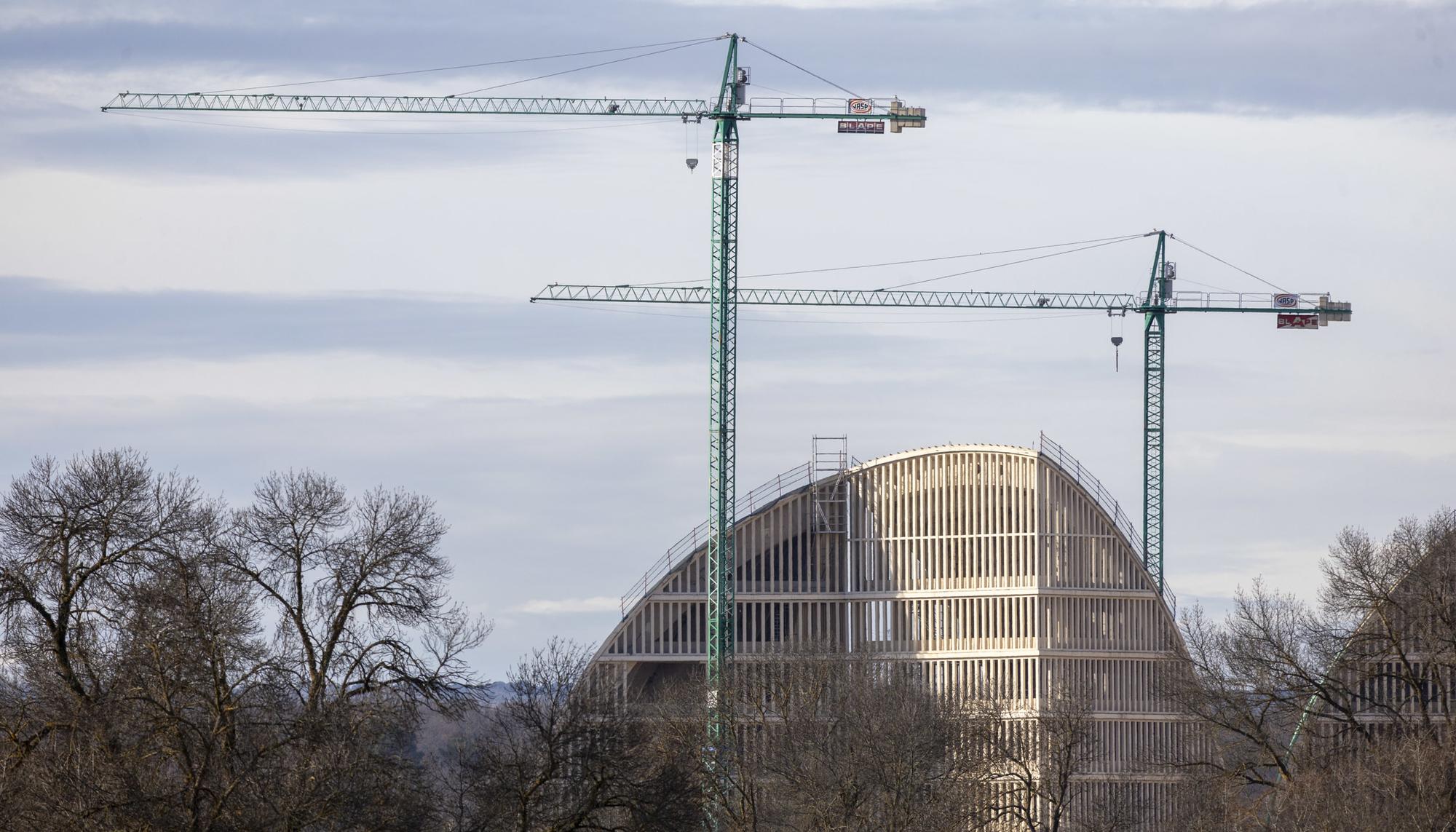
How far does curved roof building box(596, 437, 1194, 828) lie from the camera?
4424 inches

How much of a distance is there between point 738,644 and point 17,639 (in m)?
51.3

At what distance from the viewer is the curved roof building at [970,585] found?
112375 millimetres

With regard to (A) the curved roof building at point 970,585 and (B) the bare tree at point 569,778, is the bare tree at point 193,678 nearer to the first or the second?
(B) the bare tree at point 569,778

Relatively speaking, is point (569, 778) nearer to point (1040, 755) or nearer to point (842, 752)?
point (842, 752)

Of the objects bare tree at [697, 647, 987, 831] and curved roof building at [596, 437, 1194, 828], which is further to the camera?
curved roof building at [596, 437, 1194, 828]

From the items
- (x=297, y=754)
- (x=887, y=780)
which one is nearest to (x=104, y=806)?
(x=297, y=754)

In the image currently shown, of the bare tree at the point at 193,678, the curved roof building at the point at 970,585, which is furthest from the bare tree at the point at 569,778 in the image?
the curved roof building at the point at 970,585

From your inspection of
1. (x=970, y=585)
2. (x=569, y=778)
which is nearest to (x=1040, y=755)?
(x=970, y=585)

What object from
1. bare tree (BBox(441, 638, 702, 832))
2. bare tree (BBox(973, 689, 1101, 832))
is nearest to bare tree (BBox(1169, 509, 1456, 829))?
bare tree (BBox(973, 689, 1101, 832))

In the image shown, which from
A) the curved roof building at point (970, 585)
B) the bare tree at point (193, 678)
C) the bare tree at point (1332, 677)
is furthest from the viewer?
the curved roof building at point (970, 585)

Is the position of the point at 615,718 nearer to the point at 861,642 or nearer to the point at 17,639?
the point at 17,639

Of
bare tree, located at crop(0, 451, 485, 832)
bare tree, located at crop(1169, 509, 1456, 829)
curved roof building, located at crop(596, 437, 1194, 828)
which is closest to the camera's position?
bare tree, located at crop(0, 451, 485, 832)

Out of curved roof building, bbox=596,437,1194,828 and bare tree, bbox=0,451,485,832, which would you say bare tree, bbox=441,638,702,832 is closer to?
bare tree, bbox=0,451,485,832

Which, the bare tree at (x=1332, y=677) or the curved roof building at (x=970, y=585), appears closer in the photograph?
the bare tree at (x=1332, y=677)
